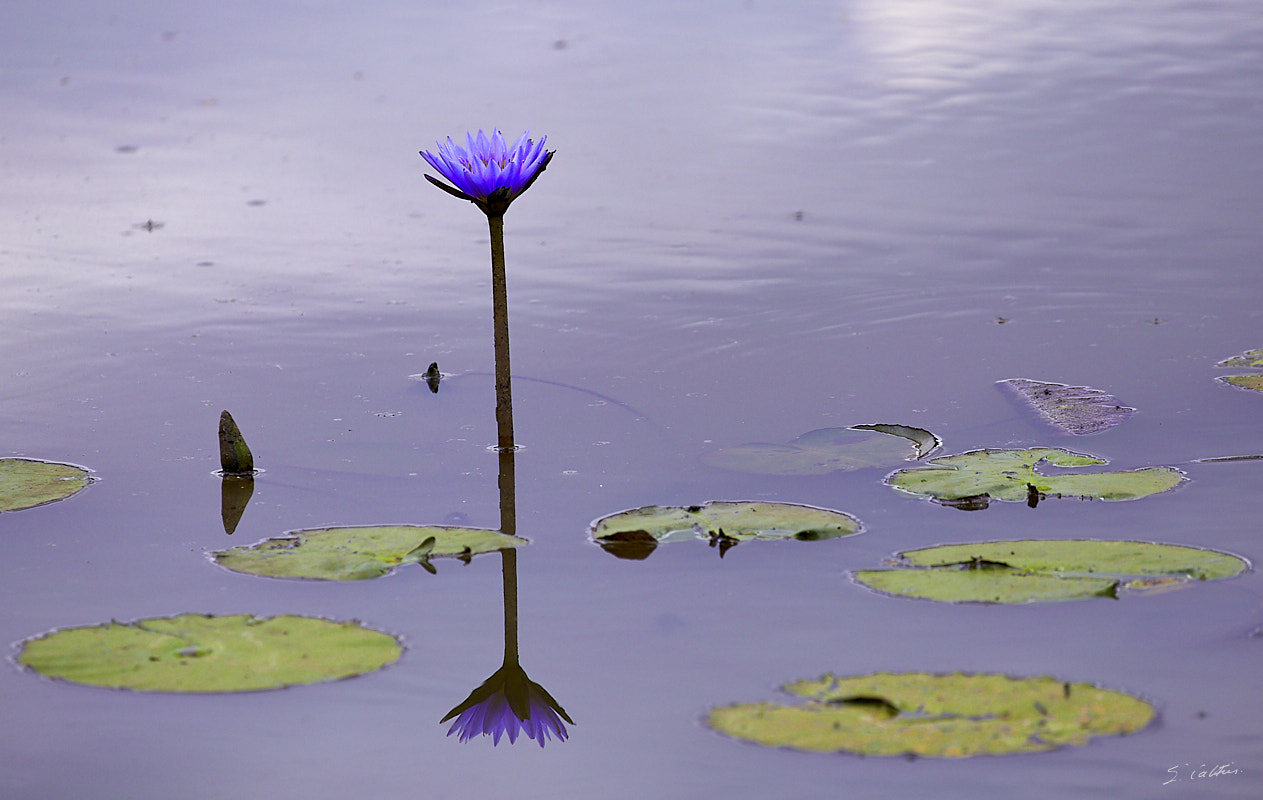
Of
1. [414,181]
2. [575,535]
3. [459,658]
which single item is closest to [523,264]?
[414,181]

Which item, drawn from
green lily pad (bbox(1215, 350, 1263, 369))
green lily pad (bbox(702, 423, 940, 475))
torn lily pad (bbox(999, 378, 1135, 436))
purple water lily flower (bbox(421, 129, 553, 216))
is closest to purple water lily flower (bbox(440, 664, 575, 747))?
green lily pad (bbox(702, 423, 940, 475))

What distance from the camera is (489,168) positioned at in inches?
149

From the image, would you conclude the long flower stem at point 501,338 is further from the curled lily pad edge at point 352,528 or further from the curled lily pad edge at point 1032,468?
the curled lily pad edge at point 1032,468

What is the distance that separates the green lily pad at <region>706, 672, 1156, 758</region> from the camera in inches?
92.4

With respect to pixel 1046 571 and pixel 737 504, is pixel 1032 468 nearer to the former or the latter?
pixel 1046 571

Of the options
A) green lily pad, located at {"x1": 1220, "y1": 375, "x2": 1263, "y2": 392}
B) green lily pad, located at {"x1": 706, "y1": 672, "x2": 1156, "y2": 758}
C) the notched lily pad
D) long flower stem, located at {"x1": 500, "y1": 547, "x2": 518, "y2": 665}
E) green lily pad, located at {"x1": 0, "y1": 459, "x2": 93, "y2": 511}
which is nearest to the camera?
green lily pad, located at {"x1": 706, "y1": 672, "x2": 1156, "y2": 758}

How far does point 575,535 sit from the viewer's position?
3.47 m

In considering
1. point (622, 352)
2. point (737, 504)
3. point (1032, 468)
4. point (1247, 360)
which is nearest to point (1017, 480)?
point (1032, 468)

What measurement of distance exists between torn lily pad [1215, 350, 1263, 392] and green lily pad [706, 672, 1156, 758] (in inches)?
86.4

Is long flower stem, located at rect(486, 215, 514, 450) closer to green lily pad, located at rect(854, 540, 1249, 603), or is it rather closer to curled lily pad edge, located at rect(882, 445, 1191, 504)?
curled lily pad edge, located at rect(882, 445, 1191, 504)

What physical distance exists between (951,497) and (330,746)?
1774 mm

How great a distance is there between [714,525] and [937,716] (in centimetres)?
103

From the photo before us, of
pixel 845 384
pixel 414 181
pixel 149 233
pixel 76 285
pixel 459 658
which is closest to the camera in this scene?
pixel 459 658

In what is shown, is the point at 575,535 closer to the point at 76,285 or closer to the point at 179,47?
the point at 76,285
